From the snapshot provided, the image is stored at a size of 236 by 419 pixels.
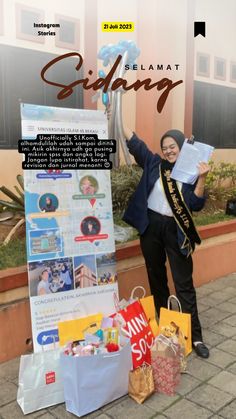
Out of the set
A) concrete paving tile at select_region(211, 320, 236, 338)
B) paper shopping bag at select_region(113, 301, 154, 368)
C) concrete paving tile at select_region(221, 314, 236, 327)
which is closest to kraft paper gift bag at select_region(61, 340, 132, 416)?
paper shopping bag at select_region(113, 301, 154, 368)

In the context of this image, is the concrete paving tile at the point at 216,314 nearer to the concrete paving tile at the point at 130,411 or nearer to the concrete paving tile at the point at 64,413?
the concrete paving tile at the point at 130,411

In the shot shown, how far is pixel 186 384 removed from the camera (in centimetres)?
301

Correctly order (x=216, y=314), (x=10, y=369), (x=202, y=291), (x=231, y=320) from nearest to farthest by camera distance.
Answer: (x=10, y=369) < (x=231, y=320) < (x=216, y=314) < (x=202, y=291)

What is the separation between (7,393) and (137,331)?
965mm

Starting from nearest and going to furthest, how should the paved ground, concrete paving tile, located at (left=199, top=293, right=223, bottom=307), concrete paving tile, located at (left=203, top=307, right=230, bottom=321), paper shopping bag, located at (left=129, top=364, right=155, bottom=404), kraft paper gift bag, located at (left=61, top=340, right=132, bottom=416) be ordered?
kraft paper gift bag, located at (left=61, top=340, right=132, bottom=416) → the paved ground → paper shopping bag, located at (left=129, top=364, right=155, bottom=404) → concrete paving tile, located at (left=203, top=307, right=230, bottom=321) → concrete paving tile, located at (left=199, top=293, right=223, bottom=307)

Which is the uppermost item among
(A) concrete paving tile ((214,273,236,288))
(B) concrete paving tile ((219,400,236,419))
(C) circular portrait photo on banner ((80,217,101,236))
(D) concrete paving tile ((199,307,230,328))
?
(C) circular portrait photo on banner ((80,217,101,236))

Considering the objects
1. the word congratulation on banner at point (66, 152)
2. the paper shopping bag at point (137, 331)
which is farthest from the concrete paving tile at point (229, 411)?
the word congratulation on banner at point (66, 152)

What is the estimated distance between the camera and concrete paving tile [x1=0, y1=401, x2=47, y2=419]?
2645mm

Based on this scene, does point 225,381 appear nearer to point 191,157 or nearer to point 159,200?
point 159,200

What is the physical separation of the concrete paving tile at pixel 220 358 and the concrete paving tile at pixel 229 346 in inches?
2.1

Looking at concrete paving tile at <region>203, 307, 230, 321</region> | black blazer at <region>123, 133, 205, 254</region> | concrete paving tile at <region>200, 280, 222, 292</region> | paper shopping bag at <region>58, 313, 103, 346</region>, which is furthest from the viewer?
concrete paving tile at <region>200, 280, 222, 292</region>

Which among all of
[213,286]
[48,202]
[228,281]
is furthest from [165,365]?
[228,281]

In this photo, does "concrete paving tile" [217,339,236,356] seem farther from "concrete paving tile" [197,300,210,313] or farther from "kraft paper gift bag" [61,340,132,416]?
"kraft paper gift bag" [61,340,132,416]

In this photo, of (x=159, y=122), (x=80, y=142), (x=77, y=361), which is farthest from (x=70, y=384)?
(x=159, y=122)
